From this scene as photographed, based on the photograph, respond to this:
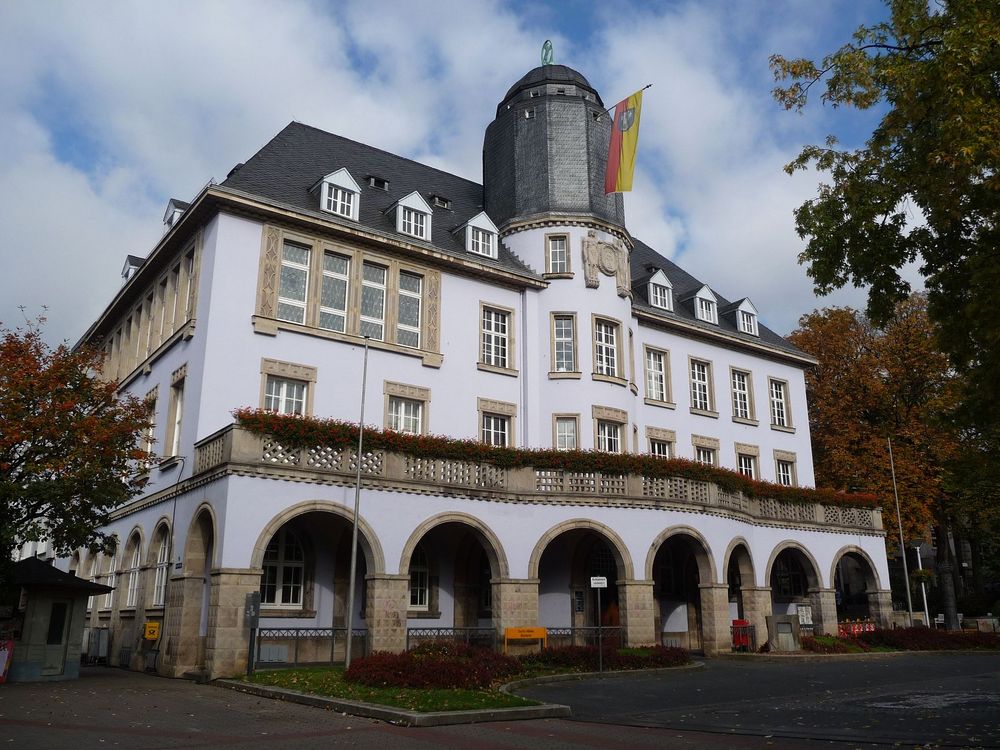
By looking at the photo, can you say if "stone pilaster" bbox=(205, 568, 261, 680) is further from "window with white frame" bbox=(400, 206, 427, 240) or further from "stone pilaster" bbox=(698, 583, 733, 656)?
"stone pilaster" bbox=(698, 583, 733, 656)

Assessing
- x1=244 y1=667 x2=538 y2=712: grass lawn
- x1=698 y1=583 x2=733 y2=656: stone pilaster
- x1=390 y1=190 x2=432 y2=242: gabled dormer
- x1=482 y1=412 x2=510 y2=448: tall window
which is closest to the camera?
x1=244 y1=667 x2=538 y2=712: grass lawn

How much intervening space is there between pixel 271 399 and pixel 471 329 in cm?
758

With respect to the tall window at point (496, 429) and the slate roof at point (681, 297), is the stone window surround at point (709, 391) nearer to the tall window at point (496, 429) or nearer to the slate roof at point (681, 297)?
the slate roof at point (681, 297)

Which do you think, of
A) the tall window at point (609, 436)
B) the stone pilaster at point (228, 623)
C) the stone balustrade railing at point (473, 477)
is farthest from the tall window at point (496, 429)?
the stone pilaster at point (228, 623)

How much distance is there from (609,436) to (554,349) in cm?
361

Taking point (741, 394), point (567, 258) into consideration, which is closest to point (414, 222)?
point (567, 258)

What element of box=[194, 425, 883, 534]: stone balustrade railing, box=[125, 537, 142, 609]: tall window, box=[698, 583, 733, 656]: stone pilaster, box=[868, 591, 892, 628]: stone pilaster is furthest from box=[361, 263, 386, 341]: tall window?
box=[868, 591, 892, 628]: stone pilaster

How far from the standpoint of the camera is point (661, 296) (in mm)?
36750

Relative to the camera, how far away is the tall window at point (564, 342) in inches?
1211

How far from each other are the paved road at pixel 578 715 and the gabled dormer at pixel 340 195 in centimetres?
1442

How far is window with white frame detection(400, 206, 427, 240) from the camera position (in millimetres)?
29312

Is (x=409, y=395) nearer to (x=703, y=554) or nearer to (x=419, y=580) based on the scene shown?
(x=419, y=580)

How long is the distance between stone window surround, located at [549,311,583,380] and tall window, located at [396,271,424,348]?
5.03 meters

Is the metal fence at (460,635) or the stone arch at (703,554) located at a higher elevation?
the stone arch at (703,554)
